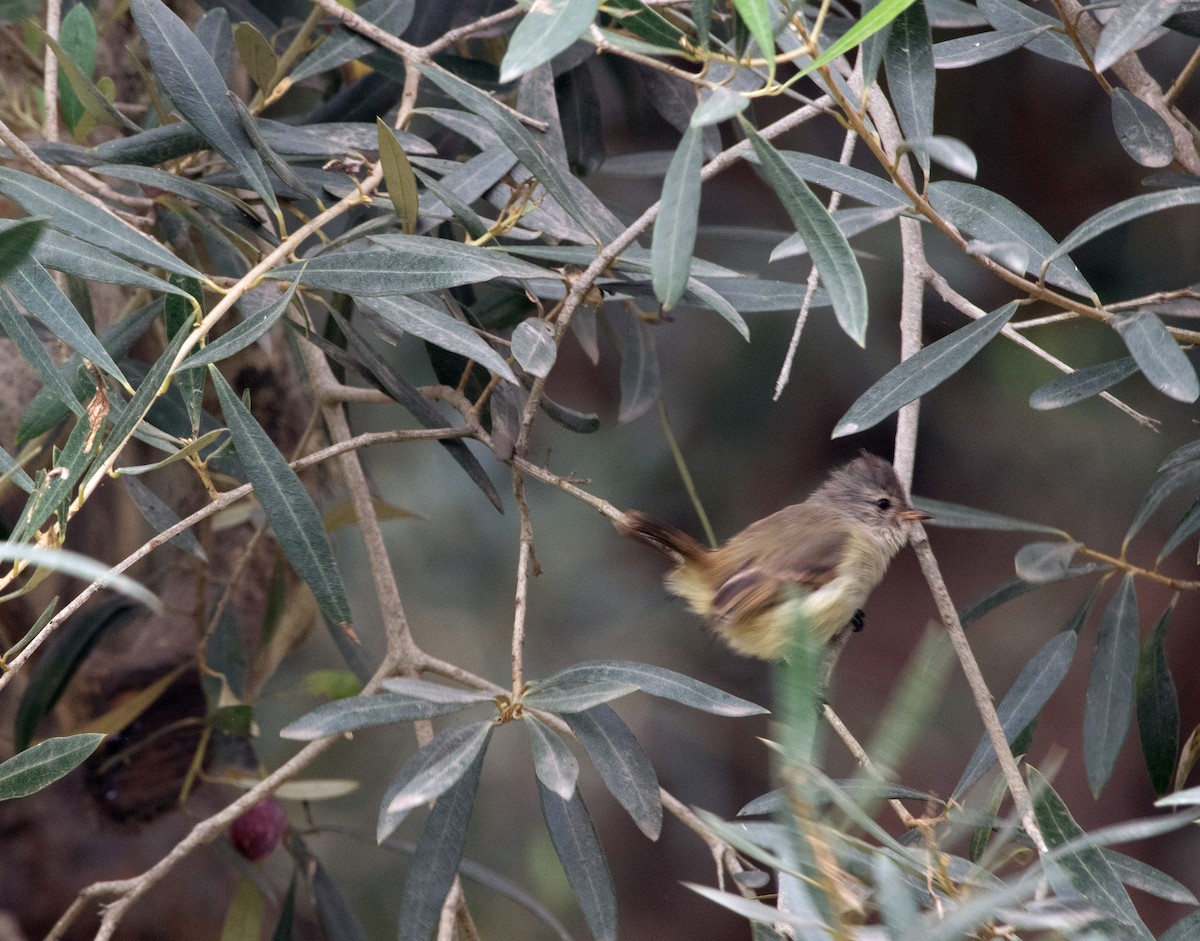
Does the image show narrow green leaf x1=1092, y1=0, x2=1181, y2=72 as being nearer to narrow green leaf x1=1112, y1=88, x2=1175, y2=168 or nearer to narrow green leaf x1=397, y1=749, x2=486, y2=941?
narrow green leaf x1=1112, y1=88, x2=1175, y2=168

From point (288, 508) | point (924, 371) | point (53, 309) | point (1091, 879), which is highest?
point (53, 309)

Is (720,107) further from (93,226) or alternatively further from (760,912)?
(93,226)

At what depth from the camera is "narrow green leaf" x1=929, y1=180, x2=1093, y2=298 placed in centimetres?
120

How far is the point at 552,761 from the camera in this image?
1.18 meters

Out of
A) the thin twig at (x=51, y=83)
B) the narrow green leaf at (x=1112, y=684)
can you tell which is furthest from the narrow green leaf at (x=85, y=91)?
the narrow green leaf at (x=1112, y=684)

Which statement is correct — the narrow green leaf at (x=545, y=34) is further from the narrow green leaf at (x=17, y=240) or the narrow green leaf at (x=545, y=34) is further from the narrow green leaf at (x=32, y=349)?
the narrow green leaf at (x=32, y=349)

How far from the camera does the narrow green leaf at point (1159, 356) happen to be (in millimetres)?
1041

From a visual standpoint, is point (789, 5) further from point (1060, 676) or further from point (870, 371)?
point (870, 371)

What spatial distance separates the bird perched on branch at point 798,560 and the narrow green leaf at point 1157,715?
389 millimetres

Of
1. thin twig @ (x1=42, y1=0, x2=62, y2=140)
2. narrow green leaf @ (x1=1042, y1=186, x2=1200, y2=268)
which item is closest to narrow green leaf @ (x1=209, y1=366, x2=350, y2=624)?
thin twig @ (x1=42, y1=0, x2=62, y2=140)

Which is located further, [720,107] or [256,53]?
[256,53]

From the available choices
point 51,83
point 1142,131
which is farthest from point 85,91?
point 1142,131

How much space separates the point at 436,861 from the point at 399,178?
0.82 meters

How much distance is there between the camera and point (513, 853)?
3.76 metres
